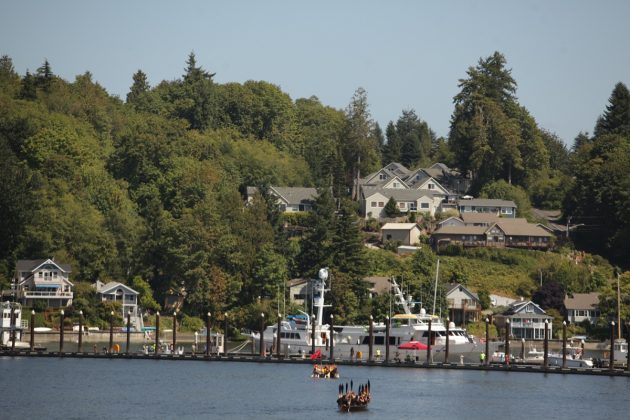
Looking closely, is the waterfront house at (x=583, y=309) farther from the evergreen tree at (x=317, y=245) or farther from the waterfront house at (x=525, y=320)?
the evergreen tree at (x=317, y=245)

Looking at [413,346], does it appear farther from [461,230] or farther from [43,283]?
[461,230]

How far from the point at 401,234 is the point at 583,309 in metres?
22.1

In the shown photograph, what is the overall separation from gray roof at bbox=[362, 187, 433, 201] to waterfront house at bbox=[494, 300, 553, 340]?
2782 centimetres

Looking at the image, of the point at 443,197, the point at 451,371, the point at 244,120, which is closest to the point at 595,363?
the point at 451,371

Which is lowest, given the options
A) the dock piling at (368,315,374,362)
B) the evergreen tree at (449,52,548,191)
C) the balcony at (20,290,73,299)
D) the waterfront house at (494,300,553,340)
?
the dock piling at (368,315,374,362)

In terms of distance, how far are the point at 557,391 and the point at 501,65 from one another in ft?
266

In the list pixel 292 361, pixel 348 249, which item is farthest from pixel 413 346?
pixel 348 249

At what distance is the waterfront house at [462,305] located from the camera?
145875mm

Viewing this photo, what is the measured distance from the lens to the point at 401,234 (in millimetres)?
162250

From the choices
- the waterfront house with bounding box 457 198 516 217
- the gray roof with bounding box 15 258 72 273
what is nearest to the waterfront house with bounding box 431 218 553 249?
the waterfront house with bounding box 457 198 516 217

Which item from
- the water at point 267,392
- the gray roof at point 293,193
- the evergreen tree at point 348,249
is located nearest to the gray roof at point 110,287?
the evergreen tree at point 348,249

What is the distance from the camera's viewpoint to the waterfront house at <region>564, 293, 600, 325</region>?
485ft

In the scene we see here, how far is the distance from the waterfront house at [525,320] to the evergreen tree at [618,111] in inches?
1406

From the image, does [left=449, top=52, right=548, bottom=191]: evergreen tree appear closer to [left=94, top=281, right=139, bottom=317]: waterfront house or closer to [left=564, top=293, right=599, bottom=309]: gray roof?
[left=564, top=293, right=599, bottom=309]: gray roof
